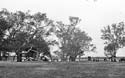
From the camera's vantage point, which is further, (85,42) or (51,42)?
(85,42)

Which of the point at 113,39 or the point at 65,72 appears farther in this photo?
the point at 113,39

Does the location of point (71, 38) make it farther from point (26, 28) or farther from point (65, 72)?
point (65, 72)

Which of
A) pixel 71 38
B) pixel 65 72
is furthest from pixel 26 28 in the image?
pixel 65 72

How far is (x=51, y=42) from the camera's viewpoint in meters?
67.1

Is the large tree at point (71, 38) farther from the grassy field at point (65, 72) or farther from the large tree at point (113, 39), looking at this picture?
the grassy field at point (65, 72)

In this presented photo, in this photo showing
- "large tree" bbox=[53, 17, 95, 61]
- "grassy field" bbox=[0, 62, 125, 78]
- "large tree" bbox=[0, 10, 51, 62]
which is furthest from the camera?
"large tree" bbox=[53, 17, 95, 61]

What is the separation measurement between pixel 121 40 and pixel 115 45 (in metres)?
2.49

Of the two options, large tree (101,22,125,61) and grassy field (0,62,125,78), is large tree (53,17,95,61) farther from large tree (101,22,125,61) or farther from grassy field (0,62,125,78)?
grassy field (0,62,125,78)

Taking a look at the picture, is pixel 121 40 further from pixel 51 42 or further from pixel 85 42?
pixel 51 42

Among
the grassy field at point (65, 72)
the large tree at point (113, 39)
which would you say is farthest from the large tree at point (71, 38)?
the grassy field at point (65, 72)

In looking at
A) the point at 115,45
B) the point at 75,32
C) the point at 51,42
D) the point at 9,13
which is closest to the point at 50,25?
the point at 51,42

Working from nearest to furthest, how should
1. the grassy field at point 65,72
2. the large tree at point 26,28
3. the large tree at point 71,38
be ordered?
the grassy field at point 65,72, the large tree at point 26,28, the large tree at point 71,38

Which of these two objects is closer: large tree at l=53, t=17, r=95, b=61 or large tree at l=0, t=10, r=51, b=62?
large tree at l=0, t=10, r=51, b=62

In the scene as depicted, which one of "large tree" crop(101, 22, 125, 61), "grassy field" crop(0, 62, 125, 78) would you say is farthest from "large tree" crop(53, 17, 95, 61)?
"grassy field" crop(0, 62, 125, 78)
